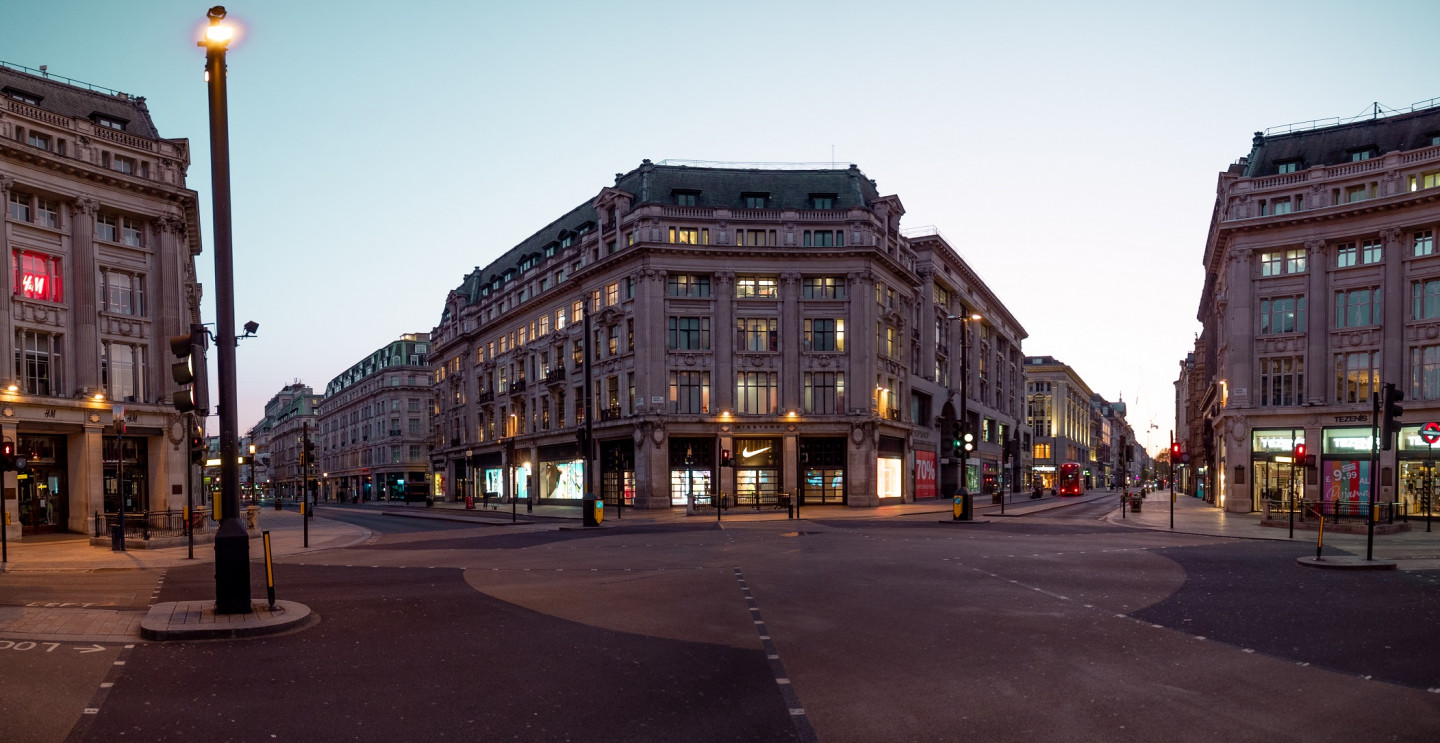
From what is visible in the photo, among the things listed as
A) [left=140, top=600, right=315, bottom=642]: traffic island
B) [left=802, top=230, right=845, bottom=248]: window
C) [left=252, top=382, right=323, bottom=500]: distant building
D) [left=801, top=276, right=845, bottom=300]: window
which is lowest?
[left=252, top=382, right=323, bottom=500]: distant building

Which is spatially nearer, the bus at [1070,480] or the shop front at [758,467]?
the shop front at [758,467]

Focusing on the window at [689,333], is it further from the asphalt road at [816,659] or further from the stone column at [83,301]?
the asphalt road at [816,659]

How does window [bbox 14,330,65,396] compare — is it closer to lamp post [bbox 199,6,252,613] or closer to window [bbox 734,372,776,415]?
lamp post [bbox 199,6,252,613]

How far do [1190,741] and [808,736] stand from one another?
2901 mm

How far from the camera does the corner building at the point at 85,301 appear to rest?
118 ft

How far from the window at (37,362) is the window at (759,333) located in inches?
1338

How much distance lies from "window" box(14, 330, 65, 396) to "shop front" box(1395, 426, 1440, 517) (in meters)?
60.9

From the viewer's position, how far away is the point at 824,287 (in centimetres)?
5500

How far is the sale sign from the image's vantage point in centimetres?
6519

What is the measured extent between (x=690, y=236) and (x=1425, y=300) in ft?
127

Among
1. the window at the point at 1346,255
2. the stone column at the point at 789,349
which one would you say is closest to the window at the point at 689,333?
the stone column at the point at 789,349

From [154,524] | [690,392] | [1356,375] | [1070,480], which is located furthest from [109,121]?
[1070,480]

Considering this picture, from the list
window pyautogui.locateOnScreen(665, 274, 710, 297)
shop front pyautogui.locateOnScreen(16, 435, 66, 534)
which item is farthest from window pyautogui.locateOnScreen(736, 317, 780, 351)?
shop front pyautogui.locateOnScreen(16, 435, 66, 534)

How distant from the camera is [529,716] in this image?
7.51 meters
